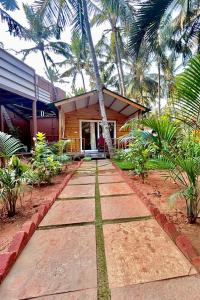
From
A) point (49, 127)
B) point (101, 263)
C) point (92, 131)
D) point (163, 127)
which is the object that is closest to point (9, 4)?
point (49, 127)

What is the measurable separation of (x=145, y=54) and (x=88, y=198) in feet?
14.3

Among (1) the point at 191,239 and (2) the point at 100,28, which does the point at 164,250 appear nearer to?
(1) the point at 191,239

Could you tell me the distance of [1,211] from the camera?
314 cm

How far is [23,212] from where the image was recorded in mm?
3129

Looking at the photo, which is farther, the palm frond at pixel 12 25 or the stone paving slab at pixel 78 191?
the palm frond at pixel 12 25

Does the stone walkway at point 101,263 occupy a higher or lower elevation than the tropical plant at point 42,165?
lower

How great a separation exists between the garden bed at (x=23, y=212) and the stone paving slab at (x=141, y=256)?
1101 mm

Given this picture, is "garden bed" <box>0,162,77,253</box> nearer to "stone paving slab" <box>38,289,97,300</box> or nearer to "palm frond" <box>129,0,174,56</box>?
"stone paving slab" <box>38,289,97,300</box>

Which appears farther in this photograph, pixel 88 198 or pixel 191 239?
pixel 88 198

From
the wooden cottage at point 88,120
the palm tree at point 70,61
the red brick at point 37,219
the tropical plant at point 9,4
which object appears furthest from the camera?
the palm tree at point 70,61

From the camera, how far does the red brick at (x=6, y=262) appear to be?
5.33ft

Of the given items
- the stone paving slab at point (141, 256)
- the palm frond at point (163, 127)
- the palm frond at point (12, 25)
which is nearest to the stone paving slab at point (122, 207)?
the stone paving slab at point (141, 256)

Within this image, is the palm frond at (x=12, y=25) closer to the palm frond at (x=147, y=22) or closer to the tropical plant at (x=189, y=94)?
the palm frond at (x=147, y=22)

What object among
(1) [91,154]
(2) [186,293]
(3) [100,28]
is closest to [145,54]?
(2) [186,293]
